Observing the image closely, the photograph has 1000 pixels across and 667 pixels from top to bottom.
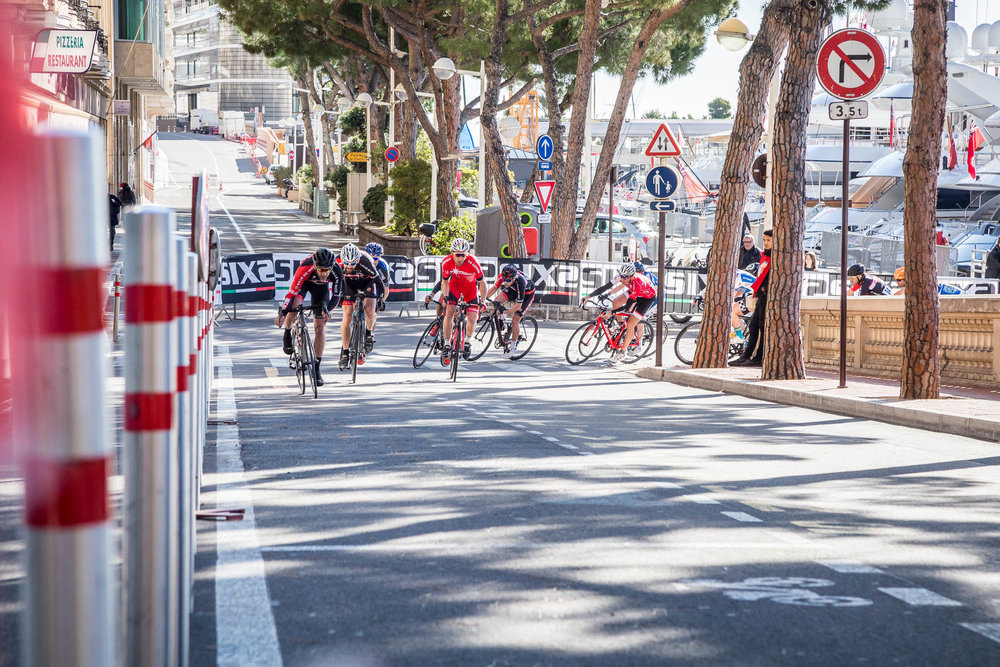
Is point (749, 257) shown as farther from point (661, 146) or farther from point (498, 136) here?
point (498, 136)

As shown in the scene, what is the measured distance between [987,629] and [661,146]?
16679 mm

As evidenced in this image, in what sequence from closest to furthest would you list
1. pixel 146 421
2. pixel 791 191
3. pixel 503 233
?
1. pixel 146 421
2. pixel 791 191
3. pixel 503 233

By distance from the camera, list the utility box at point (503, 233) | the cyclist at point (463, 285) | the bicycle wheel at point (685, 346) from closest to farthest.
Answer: the cyclist at point (463, 285)
the bicycle wheel at point (685, 346)
the utility box at point (503, 233)

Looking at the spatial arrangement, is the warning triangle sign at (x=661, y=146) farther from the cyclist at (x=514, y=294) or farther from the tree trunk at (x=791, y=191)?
the tree trunk at (x=791, y=191)

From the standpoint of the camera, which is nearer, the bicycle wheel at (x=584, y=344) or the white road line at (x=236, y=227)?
the bicycle wheel at (x=584, y=344)

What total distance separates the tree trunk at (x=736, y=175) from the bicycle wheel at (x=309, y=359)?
6.49 meters

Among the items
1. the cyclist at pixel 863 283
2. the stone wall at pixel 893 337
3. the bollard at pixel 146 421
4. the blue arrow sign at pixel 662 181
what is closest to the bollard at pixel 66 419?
the bollard at pixel 146 421

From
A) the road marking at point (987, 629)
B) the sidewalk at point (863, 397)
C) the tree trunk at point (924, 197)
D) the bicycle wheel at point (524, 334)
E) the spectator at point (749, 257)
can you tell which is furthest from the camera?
the spectator at point (749, 257)

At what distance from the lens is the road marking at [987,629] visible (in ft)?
15.2

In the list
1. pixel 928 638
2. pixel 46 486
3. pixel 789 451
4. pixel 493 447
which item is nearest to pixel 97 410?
pixel 46 486

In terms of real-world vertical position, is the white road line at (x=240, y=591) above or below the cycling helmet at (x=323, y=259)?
below

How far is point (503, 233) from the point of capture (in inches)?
1315

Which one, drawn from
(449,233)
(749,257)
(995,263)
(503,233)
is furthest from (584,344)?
(449,233)

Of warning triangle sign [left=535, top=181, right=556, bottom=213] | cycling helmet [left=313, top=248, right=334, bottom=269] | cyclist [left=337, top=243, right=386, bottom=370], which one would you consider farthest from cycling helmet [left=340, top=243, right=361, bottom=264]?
warning triangle sign [left=535, top=181, right=556, bottom=213]
